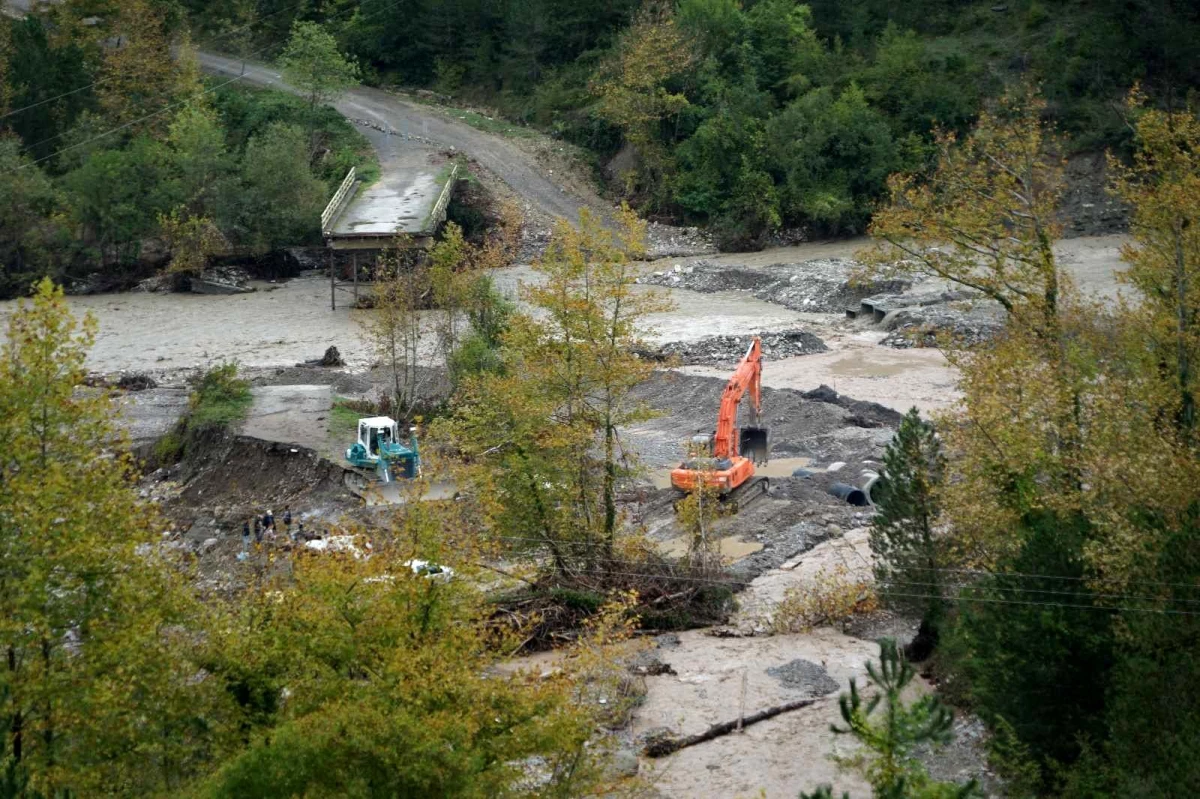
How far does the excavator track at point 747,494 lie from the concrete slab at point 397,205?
2495 cm

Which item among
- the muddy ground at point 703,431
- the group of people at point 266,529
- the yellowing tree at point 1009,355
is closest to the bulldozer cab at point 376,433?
the muddy ground at point 703,431

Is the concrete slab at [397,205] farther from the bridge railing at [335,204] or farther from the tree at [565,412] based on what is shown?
the tree at [565,412]

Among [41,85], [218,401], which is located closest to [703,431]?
[218,401]

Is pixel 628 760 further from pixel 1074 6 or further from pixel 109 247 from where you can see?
pixel 1074 6

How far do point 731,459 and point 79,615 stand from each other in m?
18.3

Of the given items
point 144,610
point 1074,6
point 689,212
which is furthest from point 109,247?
point 144,610

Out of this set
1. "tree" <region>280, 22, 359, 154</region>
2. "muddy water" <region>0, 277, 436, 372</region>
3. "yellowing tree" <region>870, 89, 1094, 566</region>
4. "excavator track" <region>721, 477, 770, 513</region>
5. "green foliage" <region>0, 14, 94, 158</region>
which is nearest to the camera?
"yellowing tree" <region>870, 89, 1094, 566</region>

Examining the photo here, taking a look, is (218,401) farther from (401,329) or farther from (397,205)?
(397,205)

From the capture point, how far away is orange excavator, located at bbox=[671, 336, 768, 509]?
29547 mm

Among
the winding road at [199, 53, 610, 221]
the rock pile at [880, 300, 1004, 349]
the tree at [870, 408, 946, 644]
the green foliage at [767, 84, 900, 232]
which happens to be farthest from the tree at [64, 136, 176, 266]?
the tree at [870, 408, 946, 644]

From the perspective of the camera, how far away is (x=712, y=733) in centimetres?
2125

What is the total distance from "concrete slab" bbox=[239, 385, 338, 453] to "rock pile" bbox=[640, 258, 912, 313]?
20729 mm

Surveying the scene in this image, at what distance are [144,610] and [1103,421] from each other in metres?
13.0

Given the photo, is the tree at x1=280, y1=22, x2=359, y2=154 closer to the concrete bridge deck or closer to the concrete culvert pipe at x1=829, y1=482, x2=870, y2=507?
the concrete bridge deck
